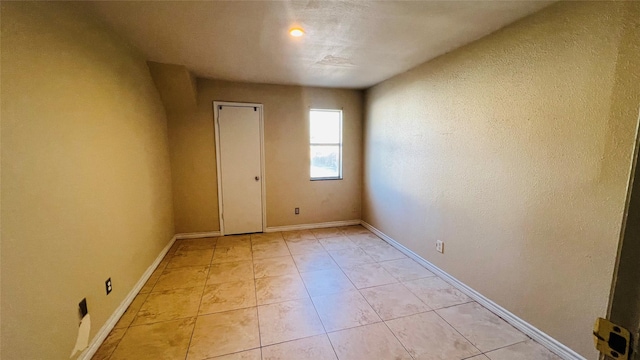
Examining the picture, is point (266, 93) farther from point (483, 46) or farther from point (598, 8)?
point (598, 8)

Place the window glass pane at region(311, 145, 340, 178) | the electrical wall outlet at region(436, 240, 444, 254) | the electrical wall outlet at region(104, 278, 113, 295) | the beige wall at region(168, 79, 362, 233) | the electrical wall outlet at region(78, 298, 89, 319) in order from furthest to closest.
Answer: the window glass pane at region(311, 145, 340, 178), the beige wall at region(168, 79, 362, 233), the electrical wall outlet at region(436, 240, 444, 254), the electrical wall outlet at region(104, 278, 113, 295), the electrical wall outlet at region(78, 298, 89, 319)

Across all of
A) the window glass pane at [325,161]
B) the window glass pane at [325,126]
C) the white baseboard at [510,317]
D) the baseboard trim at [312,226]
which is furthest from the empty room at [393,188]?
the window glass pane at [325,161]

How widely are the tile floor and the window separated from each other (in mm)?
1556

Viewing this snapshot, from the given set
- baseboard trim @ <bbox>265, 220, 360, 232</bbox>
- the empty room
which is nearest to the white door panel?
baseboard trim @ <bbox>265, 220, 360, 232</bbox>

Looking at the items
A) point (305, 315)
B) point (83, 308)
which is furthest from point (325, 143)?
point (83, 308)

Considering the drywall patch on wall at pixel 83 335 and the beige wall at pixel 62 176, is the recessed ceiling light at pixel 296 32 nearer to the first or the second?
the beige wall at pixel 62 176

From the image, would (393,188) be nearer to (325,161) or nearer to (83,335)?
(325,161)

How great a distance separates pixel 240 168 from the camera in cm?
389

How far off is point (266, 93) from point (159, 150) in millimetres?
1653

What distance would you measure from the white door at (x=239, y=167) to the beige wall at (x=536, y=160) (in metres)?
2.37

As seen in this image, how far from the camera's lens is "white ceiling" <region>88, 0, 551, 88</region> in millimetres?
1705

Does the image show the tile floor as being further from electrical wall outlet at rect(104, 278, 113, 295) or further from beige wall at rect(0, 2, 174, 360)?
beige wall at rect(0, 2, 174, 360)

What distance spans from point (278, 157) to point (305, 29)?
223 centimetres

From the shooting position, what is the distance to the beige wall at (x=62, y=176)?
45.9 inches
